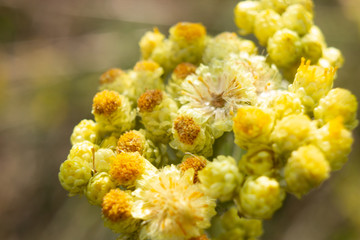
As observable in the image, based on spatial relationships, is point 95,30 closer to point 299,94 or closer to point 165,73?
point 165,73

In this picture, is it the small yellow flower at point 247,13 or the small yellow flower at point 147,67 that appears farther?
the small yellow flower at point 247,13

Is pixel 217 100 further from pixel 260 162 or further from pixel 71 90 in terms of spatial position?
pixel 71 90

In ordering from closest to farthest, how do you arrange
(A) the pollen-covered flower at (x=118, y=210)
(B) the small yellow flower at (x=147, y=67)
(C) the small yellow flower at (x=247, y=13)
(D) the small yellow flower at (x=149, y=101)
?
(A) the pollen-covered flower at (x=118, y=210), (D) the small yellow flower at (x=149, y=101), (B) the small yellow flower at (x=147, y=67), (C) the small yellow flower at (x=247, y=13)

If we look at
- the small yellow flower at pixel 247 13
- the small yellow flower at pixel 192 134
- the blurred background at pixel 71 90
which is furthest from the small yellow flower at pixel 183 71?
the blurred background at pixel 71 90

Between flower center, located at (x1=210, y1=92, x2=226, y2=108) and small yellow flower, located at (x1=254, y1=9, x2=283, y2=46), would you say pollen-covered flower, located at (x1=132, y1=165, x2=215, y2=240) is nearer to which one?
flower center, located at (x1=210, y1=92, x2=226, y2=108)

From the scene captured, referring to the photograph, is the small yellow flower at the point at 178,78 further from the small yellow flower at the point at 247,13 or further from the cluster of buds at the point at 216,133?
the small yellow flower at the point at 247,13

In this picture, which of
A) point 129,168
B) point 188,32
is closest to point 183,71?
point 188,32

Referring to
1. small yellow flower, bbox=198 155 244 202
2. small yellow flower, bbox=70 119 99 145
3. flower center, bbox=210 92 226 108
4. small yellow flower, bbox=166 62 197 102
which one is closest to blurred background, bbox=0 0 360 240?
small yellow flower, bbox=70 119 99 145
